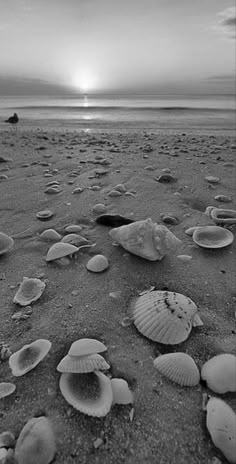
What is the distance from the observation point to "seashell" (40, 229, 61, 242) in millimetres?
2379

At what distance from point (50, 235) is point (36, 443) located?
5.32ft

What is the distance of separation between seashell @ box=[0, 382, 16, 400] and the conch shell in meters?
1.13

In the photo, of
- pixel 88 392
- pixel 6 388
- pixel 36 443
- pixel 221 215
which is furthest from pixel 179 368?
pixel 221 215

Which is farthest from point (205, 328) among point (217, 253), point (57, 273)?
point (57, 273)

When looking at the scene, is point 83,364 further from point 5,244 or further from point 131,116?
point 131,116

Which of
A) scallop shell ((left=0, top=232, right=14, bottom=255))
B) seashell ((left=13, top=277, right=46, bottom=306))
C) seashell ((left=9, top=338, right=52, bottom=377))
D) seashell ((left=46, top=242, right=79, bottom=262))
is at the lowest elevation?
seashell ((left=9, top=338, right=52, bottom=377))

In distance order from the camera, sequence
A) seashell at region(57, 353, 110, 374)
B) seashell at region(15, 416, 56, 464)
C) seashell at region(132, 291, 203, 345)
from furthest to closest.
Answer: seashell at region(132, 291, 203, 345) → seashell at region(57, 353, 110, 374) → seashell at region(15, 416, 56, 464)

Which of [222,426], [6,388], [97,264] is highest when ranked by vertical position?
[97,264]

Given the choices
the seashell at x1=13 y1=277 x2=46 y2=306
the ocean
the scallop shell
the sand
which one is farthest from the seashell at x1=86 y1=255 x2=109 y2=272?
the ocean

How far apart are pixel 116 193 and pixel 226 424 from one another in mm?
2607

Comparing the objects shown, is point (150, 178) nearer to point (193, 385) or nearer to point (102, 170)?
point (102, 170)

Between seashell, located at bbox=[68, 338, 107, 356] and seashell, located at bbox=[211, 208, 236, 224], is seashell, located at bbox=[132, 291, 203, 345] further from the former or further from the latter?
seashell, located at bbox=[211, 208, 236, 224]

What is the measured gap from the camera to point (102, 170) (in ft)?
14.0

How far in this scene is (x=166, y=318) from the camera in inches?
56.7
